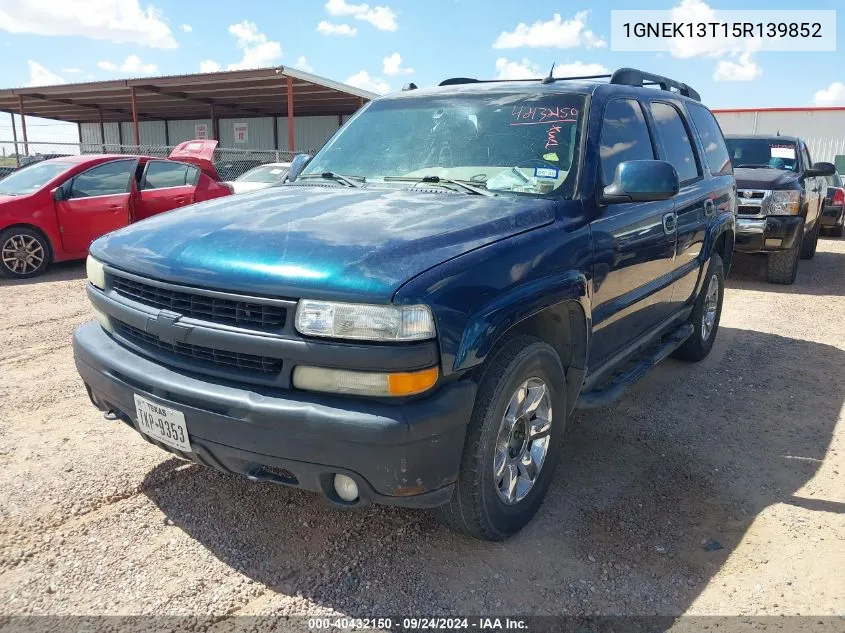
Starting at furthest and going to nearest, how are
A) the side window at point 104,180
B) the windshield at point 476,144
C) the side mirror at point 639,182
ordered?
1. the side window at point 104,180
2. the windshield at point 476,144
3. the side mirror at point 639,182

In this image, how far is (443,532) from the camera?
2934 millimetres

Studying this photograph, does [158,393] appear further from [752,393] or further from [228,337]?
[752,393]

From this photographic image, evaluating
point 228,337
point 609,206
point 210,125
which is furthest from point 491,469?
point 210,125

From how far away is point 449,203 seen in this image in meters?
2.95

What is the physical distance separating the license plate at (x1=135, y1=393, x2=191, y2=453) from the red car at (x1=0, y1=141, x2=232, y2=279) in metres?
6.83

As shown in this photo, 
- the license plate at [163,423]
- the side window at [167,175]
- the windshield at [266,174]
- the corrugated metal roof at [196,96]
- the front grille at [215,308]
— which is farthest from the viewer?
the corrugated metal roof at [196,96]

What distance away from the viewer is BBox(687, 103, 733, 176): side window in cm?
501

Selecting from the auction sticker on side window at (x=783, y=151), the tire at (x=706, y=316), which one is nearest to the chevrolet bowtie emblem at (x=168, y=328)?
the tire at (x=706, y=316)

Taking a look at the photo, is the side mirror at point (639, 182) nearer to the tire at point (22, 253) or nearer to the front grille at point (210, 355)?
the front grille at point (210, 355)

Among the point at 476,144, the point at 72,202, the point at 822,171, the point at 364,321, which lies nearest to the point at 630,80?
the point at 476,144

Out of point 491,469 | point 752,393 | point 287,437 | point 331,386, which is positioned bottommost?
point 752,393

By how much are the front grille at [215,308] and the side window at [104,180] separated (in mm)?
6950

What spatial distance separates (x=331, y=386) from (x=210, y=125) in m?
31.7

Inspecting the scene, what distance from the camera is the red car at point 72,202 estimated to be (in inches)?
321
